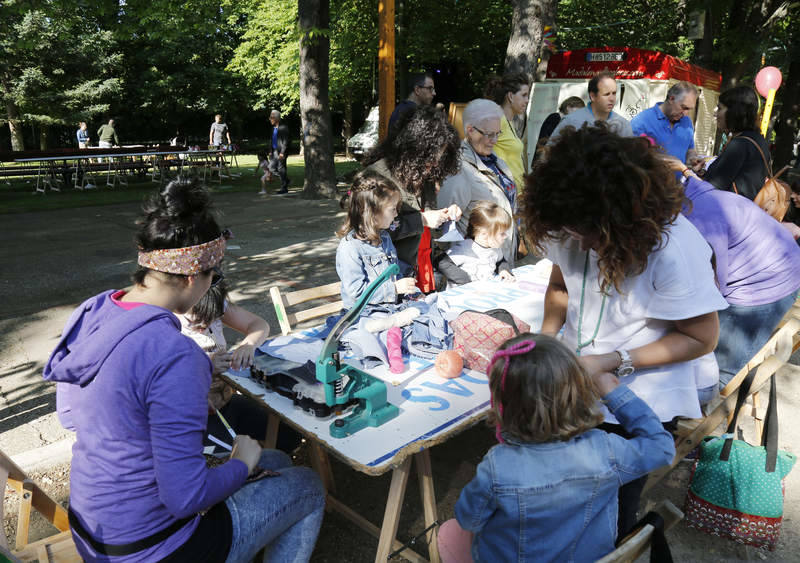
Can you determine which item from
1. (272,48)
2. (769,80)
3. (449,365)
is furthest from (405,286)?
(272,48)

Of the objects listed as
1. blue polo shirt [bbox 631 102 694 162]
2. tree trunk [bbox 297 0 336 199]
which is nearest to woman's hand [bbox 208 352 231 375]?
blue polo shirt [bbox 631 102 694 162]

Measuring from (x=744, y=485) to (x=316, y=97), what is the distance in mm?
9854

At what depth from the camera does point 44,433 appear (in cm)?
326

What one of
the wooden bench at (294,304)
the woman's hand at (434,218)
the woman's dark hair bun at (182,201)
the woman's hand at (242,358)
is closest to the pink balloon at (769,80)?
the woman's hand at (434,218)

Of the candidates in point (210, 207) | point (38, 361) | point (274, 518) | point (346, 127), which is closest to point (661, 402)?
point (274, 518)

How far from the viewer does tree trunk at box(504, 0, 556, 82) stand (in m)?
8.15

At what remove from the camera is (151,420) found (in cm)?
140

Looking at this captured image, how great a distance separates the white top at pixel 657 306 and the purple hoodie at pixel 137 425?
127 centimetres

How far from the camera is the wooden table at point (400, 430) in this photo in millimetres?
1761

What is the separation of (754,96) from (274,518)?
14.1 feet

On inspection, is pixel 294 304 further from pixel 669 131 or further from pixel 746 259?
pixel 669 131

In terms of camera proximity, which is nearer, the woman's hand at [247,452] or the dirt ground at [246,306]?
the woman's hand at [247,452]

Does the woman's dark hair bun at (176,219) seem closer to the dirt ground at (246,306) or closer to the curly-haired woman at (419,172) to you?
the dirt ground at (246,306)

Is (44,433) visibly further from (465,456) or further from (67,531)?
(465,456)
